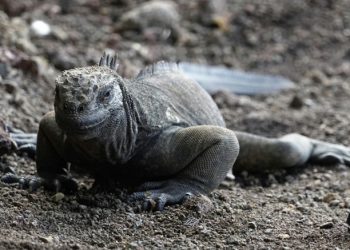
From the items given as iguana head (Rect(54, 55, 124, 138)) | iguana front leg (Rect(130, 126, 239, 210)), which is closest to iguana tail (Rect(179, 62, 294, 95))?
iguana front leg (Rect(130, 126, 239, 210))

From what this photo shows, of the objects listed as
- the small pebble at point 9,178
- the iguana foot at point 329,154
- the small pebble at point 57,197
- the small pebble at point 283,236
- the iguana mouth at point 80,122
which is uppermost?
the iguana mouth at point 80,122

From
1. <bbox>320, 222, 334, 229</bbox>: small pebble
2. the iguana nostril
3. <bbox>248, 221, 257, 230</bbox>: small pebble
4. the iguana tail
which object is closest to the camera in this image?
the iguana nostril

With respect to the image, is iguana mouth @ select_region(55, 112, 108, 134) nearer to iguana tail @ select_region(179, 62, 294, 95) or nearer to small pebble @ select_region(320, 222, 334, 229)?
small pebble @ select_region(320, 222, 334, 229)

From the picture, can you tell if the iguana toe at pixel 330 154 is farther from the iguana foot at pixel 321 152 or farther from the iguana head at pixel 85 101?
the iguana head at pixel 85 101

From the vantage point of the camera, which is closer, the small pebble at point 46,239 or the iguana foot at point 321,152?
the small pebble at point 46,239

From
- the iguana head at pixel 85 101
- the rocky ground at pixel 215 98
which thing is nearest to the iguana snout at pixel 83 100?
the iguana head at pixel 85 101

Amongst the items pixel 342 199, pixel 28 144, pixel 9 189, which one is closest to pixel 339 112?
pixel 342 199

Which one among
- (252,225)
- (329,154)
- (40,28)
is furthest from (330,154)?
(40,28)

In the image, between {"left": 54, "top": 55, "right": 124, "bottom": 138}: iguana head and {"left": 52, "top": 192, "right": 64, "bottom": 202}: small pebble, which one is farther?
{"left": 52, "top": 192, "right": 64, "bottom": 202}: small pebble
